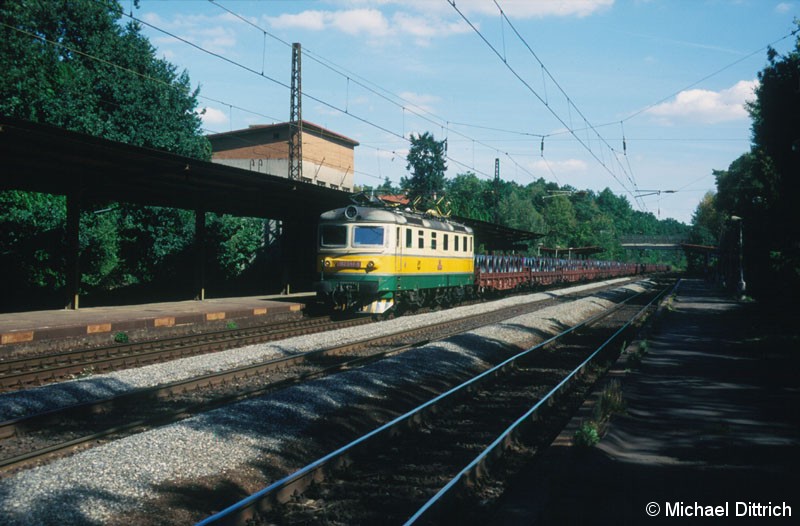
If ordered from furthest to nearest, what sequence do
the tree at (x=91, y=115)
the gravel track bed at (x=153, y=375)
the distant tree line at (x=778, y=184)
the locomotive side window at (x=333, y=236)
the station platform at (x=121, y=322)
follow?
the tree at (x=91, y=115)
the locomotive side window at (x=333, y=236)
the distant tree line at (x=778, y=184)
the station platform at (x=121, y=322)
the gravel track bed at (x=153, y=375)

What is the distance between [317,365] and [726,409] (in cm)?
678

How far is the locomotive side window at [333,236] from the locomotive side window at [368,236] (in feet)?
1.41

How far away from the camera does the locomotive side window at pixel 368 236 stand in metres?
17.8

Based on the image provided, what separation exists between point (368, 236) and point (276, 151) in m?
42.0

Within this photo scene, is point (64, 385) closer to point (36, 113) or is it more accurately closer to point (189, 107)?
point (36, 113)

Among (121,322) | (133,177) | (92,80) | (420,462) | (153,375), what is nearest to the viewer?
(420,462)

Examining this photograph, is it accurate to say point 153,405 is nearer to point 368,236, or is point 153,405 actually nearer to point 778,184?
point 368,236

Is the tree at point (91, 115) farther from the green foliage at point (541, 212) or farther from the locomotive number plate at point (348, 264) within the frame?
the green foliage at point (541, 212)

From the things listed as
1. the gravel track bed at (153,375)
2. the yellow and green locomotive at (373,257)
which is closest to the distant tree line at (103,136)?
the yellow and green locomotive at (373,257)

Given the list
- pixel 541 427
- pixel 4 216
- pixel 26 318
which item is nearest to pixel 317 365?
Result: pixel 541 427

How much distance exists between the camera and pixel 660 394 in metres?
8.89

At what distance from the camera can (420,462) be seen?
632 centimetres

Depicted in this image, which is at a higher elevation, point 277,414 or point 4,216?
point 4,216

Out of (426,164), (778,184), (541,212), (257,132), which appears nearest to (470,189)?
(541,212)
